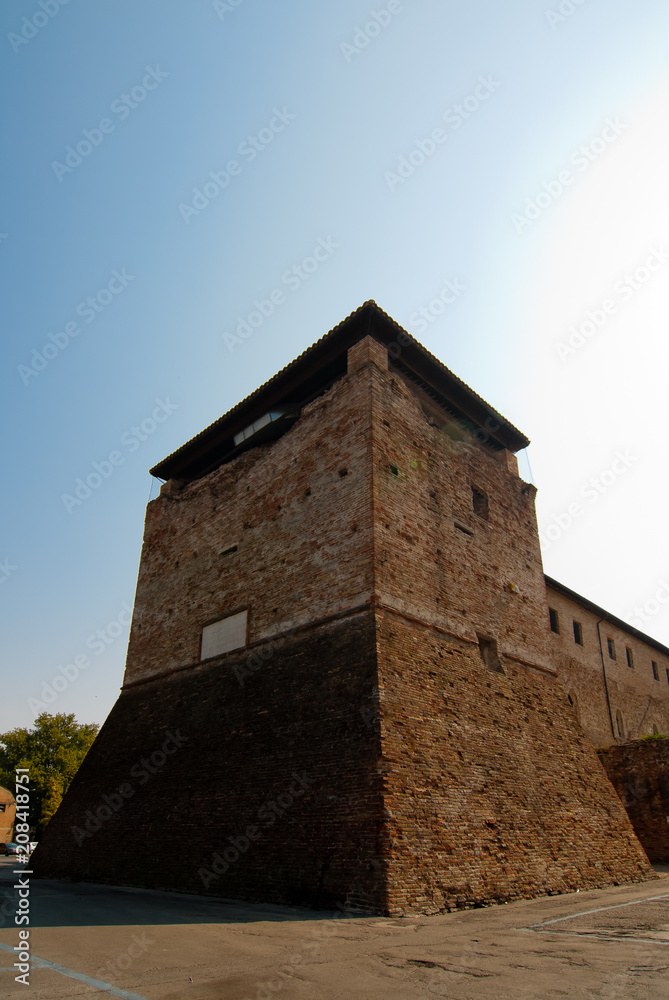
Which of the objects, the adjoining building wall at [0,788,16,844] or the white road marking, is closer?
the white road marking

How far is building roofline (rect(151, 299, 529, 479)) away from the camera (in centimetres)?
1226

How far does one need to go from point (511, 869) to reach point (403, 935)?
326cm

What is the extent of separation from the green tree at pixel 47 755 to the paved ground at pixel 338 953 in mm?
26559

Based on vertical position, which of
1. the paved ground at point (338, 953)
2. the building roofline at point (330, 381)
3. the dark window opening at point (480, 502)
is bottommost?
the paved ground at point (338, 953)

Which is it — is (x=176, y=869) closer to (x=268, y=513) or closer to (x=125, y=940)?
(x=125, y=940)

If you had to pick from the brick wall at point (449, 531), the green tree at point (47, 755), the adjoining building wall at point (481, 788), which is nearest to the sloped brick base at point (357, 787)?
the adjoining building wall at point (481, 788)

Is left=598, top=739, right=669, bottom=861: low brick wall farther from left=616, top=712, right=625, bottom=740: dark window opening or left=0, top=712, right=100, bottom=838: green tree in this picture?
left=0, top=712, right=100, bottom=838: green tree

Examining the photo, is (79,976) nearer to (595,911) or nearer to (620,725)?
(595,911)

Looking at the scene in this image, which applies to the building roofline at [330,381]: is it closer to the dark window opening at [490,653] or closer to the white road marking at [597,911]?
the dark window opening at [490,653]

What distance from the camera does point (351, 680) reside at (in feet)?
29.6

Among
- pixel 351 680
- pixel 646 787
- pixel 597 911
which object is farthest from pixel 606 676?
pixel 351 680

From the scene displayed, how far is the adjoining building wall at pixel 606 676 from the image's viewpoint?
60.8 ft

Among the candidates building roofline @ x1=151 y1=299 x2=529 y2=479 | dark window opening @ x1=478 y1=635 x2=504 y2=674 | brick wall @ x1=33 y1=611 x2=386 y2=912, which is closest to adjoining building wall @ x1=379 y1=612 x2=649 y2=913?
dark window opening @ x1=478 y1=635 x2=504 y2=674

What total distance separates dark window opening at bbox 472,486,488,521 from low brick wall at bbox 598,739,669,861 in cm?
714
